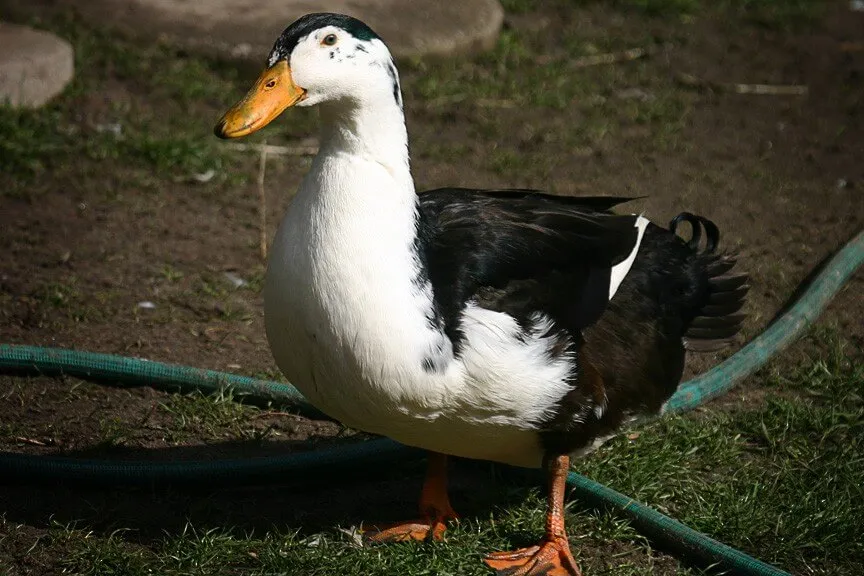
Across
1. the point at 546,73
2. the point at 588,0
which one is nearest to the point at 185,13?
the point at 546,73

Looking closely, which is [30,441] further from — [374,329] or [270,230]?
[270,230]

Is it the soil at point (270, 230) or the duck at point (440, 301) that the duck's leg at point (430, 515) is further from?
the soil at point (270, 230)

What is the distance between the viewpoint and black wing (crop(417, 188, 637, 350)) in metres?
3.24

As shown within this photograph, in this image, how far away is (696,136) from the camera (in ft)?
21.5

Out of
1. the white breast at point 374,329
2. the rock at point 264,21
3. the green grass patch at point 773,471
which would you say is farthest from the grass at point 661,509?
the rock at point 264,21

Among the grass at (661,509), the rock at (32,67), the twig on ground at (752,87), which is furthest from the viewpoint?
the twig on ground at (752,87)

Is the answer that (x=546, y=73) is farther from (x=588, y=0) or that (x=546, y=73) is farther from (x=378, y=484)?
(x=378, y=484)

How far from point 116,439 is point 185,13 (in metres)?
3.64

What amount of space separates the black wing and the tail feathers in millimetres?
448

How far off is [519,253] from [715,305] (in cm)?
94

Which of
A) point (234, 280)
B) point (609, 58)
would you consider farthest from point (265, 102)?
point (609, 58)

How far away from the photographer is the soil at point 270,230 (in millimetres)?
4020

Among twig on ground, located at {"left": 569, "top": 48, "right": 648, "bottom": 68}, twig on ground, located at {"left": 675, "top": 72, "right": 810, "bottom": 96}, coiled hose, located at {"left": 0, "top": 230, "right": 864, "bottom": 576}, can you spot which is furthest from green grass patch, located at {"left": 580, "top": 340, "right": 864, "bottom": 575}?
twig on ground, located at {"left": 569, "top": 48, "right": 648, "bottom": 68}

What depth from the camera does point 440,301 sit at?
3168mm
